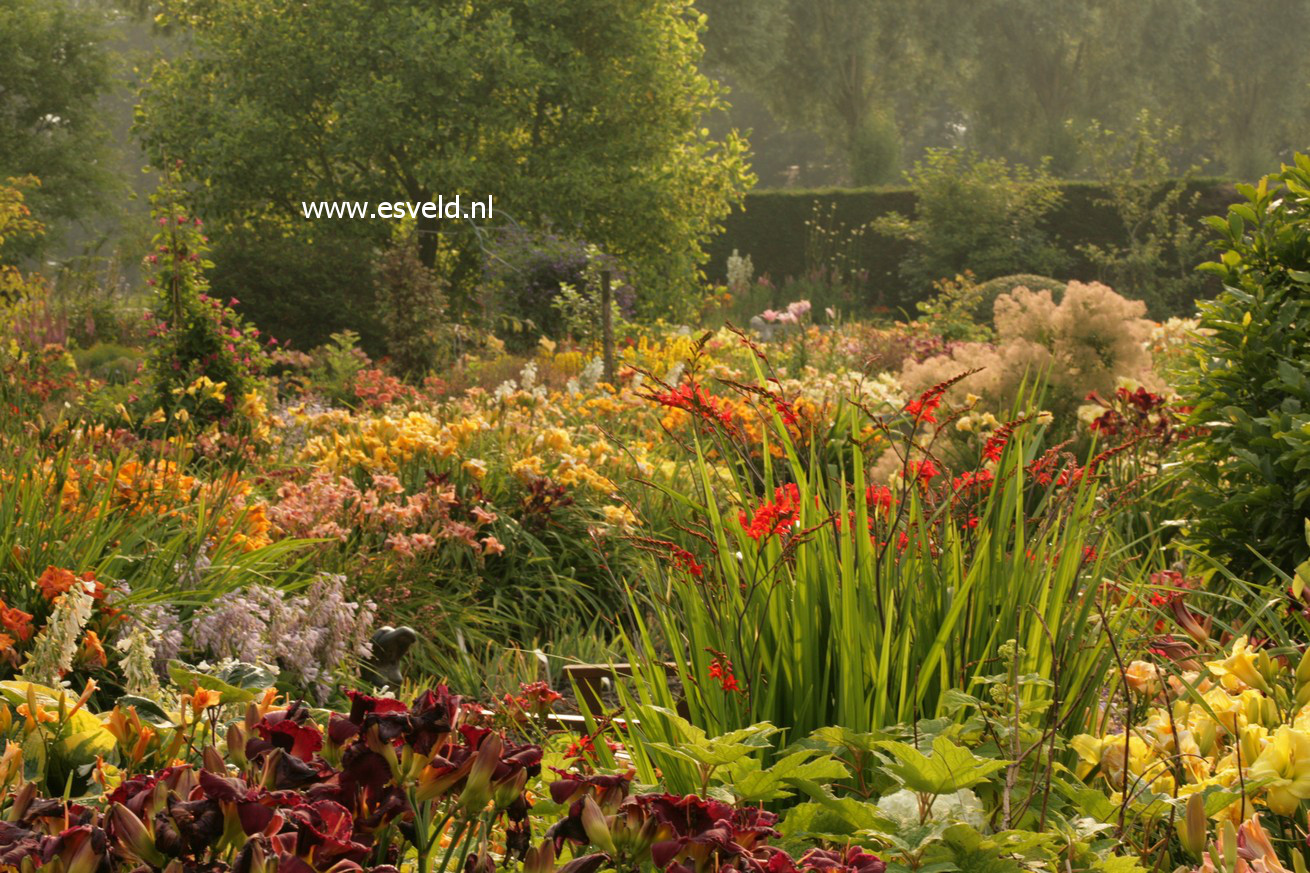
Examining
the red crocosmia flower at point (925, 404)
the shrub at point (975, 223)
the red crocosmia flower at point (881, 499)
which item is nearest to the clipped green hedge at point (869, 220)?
the shrub at point (975, 223)

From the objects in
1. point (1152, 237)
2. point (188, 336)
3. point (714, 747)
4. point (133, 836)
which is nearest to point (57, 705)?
point (133, 836)

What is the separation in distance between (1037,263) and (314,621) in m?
20.9

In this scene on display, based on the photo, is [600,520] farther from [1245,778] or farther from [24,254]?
[24,254]

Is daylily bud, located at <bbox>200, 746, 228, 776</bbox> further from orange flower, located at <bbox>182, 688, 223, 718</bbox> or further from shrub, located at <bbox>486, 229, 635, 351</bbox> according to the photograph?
shrub, located at <bbox>486, 229, 635, 351</bbox>

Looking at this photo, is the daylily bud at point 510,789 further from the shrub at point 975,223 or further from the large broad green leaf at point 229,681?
the shrub at point 975,223

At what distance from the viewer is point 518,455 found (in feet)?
19.3

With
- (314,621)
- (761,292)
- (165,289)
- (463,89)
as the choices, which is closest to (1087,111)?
(761,292)

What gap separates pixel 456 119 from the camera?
14742mm

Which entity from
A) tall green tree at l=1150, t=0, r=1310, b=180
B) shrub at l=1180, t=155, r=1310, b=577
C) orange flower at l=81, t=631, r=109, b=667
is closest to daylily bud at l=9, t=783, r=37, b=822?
orange flower at l=81, t=631, r=109, b=667

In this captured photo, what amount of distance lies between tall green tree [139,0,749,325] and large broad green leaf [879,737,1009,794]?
43.8 ft

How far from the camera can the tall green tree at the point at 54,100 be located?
24.8m

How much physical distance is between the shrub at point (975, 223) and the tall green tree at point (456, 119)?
7883 millimetres

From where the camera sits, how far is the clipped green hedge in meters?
23.9

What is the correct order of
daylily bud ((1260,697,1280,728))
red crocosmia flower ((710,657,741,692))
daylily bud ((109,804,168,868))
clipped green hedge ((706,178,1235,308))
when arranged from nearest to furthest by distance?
daylily bud ((109,804,168,868)) → daylily bud ((1260,697,1280,728)) → red crocosmia flower ((710,657,741,692)) → clipped green hedge ((706,178,1235,308))
